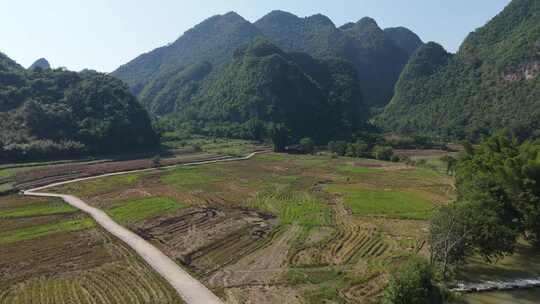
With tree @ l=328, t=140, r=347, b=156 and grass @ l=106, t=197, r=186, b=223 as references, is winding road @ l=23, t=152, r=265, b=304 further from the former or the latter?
tree @ l=328, t=140, r=347, b=156

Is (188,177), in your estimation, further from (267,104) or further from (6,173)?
(267,104)

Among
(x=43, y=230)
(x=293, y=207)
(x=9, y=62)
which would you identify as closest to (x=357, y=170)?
(x=293, y=207)

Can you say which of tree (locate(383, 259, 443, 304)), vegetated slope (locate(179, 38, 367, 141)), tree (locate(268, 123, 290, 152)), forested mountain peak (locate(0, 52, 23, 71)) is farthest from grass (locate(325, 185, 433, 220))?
forested mountain peak (locate(0, 52, 23, 71))

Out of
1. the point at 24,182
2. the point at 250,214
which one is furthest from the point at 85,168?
the point at 250,214

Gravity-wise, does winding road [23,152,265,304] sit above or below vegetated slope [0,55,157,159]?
below

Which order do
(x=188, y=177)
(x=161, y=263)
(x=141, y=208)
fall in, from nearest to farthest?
1. (x=161, y=263)
2. (x=141, y=208)
3. (x=188, y=177)

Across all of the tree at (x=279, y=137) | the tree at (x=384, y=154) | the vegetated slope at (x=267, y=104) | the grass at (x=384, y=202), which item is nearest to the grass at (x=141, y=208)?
the grass at (x=384, y=202)

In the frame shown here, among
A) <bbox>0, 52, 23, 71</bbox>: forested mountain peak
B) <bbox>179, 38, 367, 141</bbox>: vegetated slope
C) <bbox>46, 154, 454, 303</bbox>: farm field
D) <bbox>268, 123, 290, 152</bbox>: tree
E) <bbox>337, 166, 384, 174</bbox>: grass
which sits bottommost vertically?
<bbox>46, 154, 454, 303</bbox>: farm field

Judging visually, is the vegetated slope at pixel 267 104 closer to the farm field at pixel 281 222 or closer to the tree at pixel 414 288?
the farm field at pixel 281 222
